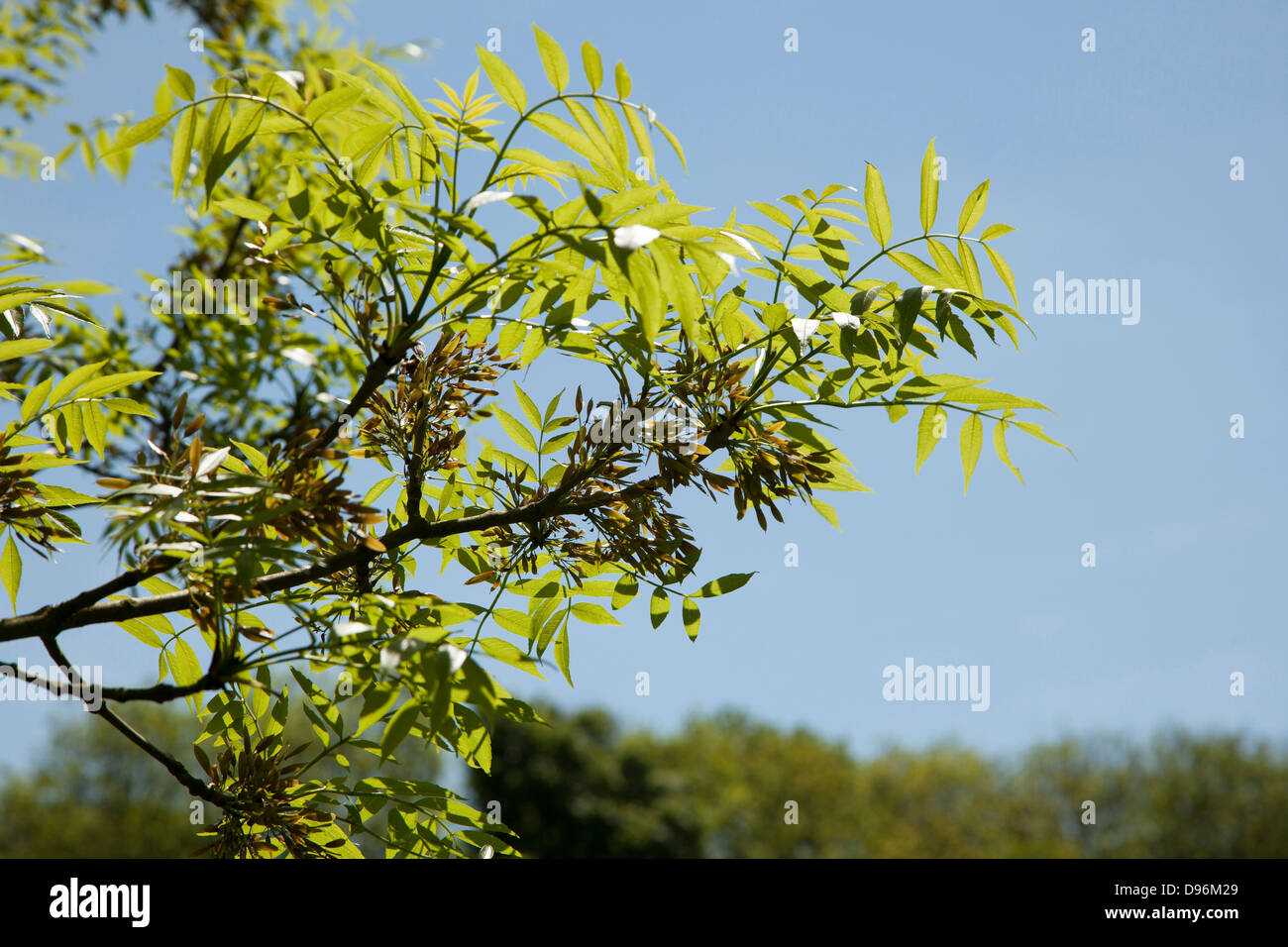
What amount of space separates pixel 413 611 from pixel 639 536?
45 centimetres

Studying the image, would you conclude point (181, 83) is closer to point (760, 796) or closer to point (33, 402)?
point (33, 402)

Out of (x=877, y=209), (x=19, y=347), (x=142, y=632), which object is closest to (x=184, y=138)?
(x=19, y=347)

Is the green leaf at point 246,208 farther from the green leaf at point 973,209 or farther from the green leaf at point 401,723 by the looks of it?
the green leaf at point 973,209

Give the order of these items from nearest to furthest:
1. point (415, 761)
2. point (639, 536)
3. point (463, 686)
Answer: point (463, 686)
point (639, 536)
point (415, 761)

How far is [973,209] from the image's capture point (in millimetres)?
1828

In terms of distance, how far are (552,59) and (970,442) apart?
110 cm

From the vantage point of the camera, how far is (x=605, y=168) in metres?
1.55

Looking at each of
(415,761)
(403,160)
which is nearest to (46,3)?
(403,160)

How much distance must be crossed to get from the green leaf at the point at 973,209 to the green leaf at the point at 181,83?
144 centimetres

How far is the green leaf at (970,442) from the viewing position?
6.28 ft

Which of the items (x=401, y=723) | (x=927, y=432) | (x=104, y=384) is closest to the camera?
(x=401, y=723)

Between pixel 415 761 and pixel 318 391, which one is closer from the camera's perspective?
pixel 318 391

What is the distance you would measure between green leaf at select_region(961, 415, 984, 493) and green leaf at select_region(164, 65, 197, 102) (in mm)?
1583
